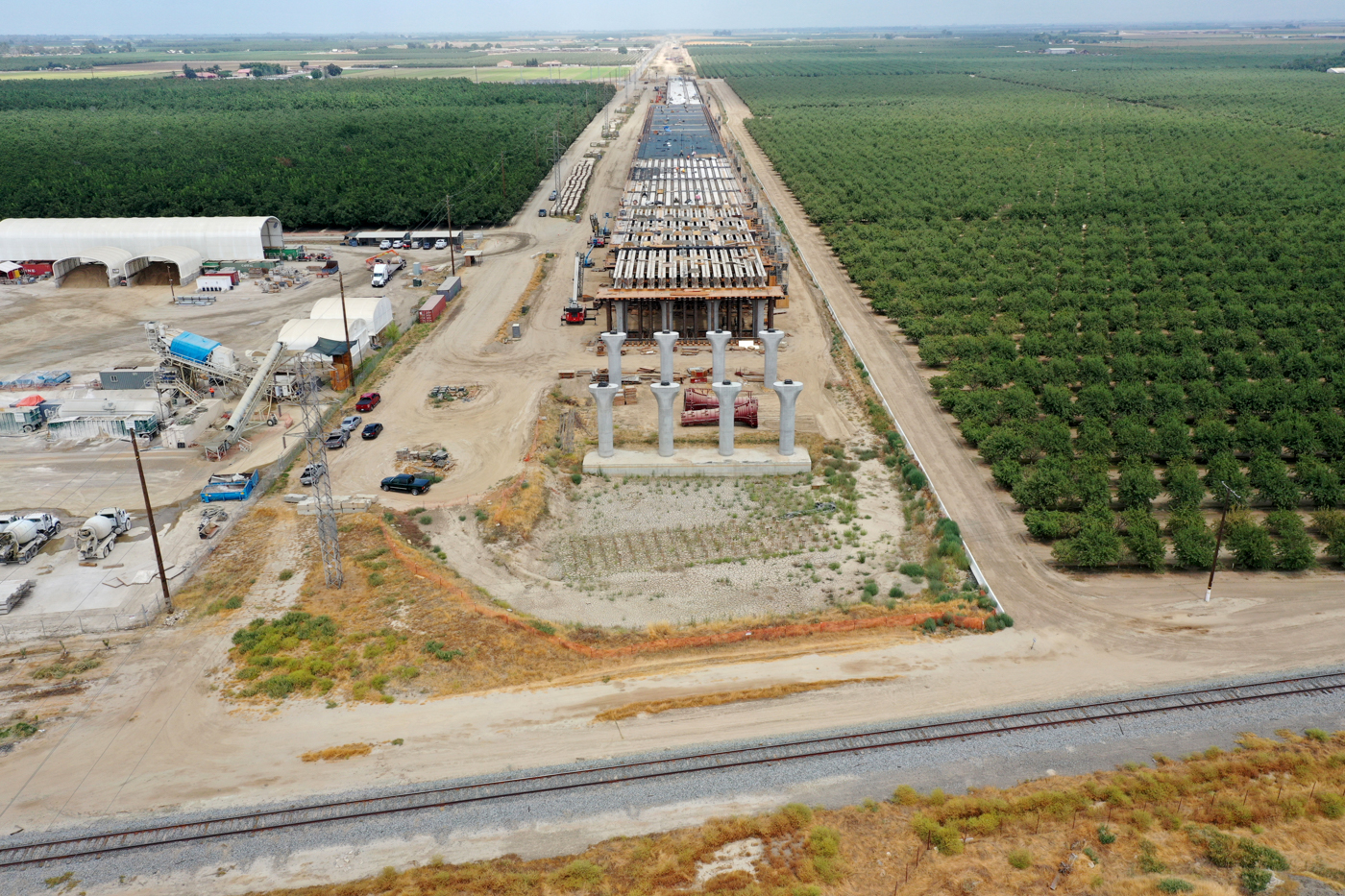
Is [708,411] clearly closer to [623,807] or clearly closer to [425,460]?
[425,460]

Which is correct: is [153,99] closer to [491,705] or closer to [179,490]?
[179,490]

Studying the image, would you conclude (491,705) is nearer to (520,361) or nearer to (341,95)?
(520,361)

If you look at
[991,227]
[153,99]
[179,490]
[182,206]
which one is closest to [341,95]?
[153,99]

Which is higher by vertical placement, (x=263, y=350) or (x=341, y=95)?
(x=341, y=95)

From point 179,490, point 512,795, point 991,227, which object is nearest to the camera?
point 512,795

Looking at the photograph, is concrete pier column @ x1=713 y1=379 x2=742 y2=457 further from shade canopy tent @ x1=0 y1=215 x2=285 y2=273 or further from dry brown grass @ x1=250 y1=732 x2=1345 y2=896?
shade canopy tent @ x1=0 y1=215 x2=285 y2=273

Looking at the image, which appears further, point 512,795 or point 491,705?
point 491,705

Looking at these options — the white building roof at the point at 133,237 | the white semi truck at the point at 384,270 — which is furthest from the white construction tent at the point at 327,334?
the white building roof at the point at 133,237

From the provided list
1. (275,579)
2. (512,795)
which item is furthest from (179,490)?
(512,795)

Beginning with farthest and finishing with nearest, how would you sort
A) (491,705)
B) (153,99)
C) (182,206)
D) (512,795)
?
(153,99), (182,206), (491,705), (512,795)
